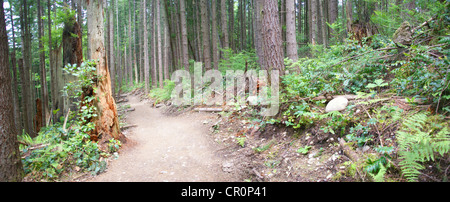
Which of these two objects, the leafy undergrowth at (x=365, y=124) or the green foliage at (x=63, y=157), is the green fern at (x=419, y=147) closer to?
the leafy undergrowth at (x=365, y=124)

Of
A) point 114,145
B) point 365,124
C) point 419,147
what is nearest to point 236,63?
point 114,145

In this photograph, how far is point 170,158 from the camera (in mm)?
Result: 5211

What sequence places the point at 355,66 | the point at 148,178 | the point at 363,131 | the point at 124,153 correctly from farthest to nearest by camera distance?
the point at 124,153 → the point at 355,66 → the point at 148,178 → the point at 363,131

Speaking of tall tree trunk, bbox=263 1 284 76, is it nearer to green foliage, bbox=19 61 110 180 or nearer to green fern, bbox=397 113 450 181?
green fern, bbox=397 113 450 181

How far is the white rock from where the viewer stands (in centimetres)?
400

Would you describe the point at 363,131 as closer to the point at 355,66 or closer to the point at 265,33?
the point at 355,66

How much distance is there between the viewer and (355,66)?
14.9 feet

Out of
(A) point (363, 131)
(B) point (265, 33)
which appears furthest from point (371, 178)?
(B) point (265, 33)

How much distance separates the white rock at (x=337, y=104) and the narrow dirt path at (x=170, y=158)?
2234mm

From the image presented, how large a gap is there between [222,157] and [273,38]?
130 inches

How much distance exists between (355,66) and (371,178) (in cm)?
282

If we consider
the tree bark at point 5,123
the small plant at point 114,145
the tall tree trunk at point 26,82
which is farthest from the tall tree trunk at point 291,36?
the tall tree trunk at point 26,82

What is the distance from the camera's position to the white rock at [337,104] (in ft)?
13.1

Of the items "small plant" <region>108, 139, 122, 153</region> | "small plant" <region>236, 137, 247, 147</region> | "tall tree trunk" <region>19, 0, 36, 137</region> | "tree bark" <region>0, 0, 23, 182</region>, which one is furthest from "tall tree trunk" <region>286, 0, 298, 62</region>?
"tall tree trunk" <region>19, 0, 36, 137</region>
